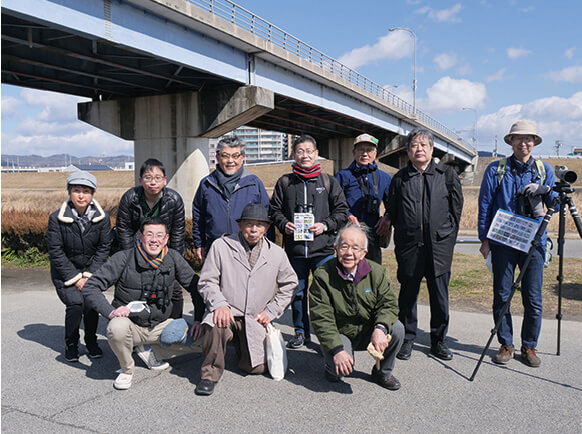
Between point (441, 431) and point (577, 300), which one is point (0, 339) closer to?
point (441, 431)

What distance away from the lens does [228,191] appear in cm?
486

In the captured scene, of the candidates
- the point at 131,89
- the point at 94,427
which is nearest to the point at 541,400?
the point at 94,427

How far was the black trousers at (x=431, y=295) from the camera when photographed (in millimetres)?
4582

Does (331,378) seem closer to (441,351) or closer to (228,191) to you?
(441,351)

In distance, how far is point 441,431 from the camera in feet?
10.3

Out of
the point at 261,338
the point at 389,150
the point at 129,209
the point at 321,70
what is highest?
the point at 321,70

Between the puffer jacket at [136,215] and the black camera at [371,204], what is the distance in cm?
192

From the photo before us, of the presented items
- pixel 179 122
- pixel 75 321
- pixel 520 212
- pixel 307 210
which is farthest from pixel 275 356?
pixel 179 122

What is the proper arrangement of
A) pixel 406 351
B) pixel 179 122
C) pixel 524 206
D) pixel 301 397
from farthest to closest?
pixel 179 122
pixel 406 351
pixel 524 206
pixel 301 397

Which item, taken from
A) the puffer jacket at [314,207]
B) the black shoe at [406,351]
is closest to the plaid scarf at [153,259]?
the puffer jacket at [314,207]

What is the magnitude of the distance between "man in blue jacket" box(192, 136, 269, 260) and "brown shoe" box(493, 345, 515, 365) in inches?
107

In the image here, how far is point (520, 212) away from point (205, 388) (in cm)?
320

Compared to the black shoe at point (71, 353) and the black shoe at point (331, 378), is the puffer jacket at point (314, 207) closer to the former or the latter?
the black shoe at point (331, 378)

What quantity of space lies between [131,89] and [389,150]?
23058 millimetres
